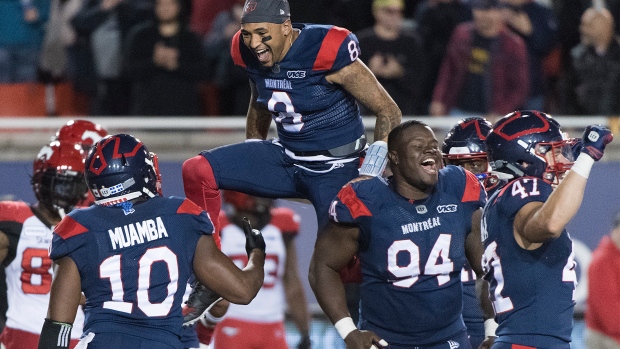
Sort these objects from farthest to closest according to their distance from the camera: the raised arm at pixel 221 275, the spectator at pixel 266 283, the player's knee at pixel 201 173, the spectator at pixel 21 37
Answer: the spectator at pixel 21 37, the spectator at pixel 266 283, the player's knee at pixel 201 173, the raised arm at pixel 221 275

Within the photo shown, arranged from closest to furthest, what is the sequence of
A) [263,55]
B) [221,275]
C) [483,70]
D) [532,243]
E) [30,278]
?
[532,243]
[221,275]
[263,55]
[30,278]
[483,70]

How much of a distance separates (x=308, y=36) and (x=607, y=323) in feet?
13.8

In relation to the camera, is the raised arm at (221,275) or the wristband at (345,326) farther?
the wristband at (345,326)

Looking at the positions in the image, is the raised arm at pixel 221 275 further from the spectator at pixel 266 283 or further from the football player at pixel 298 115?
the spectator at pixel 266 283

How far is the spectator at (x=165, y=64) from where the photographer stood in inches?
384

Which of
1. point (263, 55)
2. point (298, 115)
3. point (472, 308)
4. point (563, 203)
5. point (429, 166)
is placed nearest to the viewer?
point (563, 203)

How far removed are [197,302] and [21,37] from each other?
511 cm

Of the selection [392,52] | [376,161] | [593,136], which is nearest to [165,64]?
[392,52]

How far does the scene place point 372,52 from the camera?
9.64m

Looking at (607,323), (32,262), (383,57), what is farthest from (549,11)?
(32,262)

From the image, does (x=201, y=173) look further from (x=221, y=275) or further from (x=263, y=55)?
(x=221, y=275)

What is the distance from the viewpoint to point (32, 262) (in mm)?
6320

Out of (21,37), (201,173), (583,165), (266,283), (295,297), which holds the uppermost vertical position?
(583,165)

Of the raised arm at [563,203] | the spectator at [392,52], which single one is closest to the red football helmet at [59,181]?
the raised arm at [563,203]
